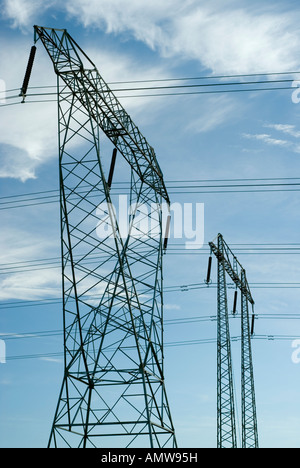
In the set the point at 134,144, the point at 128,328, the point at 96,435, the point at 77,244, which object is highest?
the point at 134,144

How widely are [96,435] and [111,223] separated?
25.2 feet

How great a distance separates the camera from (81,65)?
861 inches

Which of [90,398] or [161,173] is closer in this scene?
[90,398]
